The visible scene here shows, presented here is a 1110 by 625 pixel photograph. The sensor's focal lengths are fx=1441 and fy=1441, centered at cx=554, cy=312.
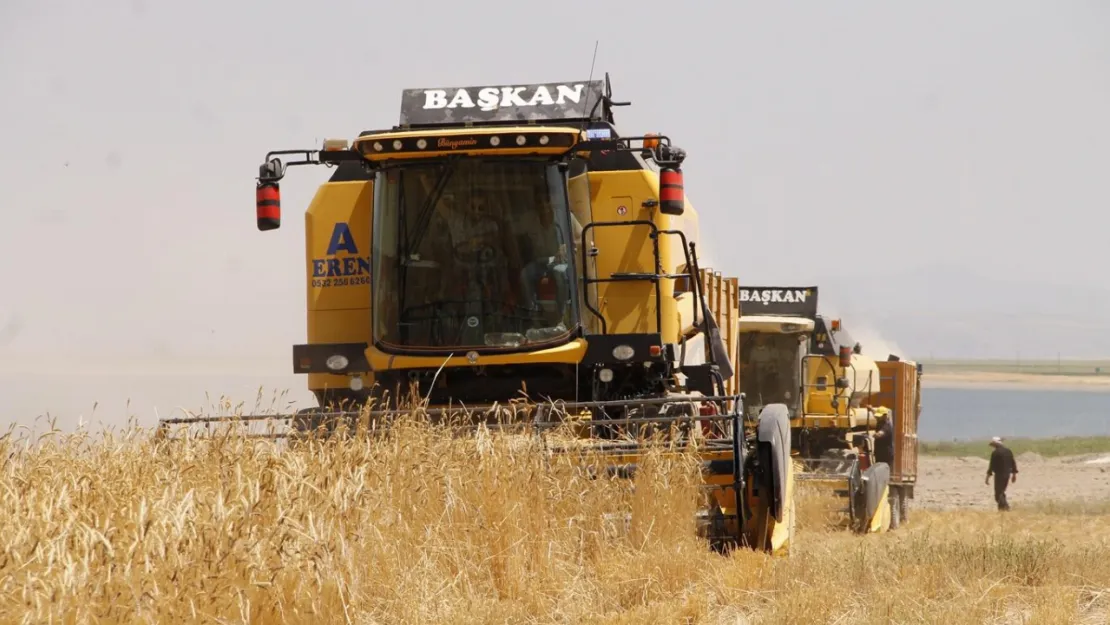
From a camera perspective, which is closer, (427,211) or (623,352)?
(623,352)

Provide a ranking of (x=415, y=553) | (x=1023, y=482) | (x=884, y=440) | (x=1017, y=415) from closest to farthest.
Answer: (x=415, y=553) < (x=884, y=440) < (x=1023, y=482) < (x=1017, y=415)

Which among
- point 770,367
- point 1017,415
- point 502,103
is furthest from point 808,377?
point 1017,415

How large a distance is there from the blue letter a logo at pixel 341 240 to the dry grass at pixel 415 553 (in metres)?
2.99

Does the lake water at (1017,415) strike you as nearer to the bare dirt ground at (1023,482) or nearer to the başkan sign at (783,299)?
the bare dirt ground at (1023,482)

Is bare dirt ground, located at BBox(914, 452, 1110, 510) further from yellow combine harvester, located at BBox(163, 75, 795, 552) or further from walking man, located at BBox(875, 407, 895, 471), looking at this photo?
yellow combine harvester, located at BBox(163, 75, 795, 552)

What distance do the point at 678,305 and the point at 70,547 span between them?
662 centimetres

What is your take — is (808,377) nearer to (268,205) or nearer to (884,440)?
(884,440)

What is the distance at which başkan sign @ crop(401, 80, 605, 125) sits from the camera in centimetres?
1176

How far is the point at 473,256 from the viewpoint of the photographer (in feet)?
34.3

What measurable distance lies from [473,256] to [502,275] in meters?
0.26

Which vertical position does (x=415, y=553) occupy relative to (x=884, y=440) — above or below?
above

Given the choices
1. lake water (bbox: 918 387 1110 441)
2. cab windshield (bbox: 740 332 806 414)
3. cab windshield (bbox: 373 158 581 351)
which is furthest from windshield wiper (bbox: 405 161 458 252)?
lake water (bbox: 918 387 1110 441)

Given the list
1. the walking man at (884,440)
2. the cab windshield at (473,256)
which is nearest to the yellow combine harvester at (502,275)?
the cab windshield at (473,256)

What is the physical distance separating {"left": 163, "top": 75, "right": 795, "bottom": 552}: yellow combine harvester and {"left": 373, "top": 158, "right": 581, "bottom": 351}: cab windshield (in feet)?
0.03
